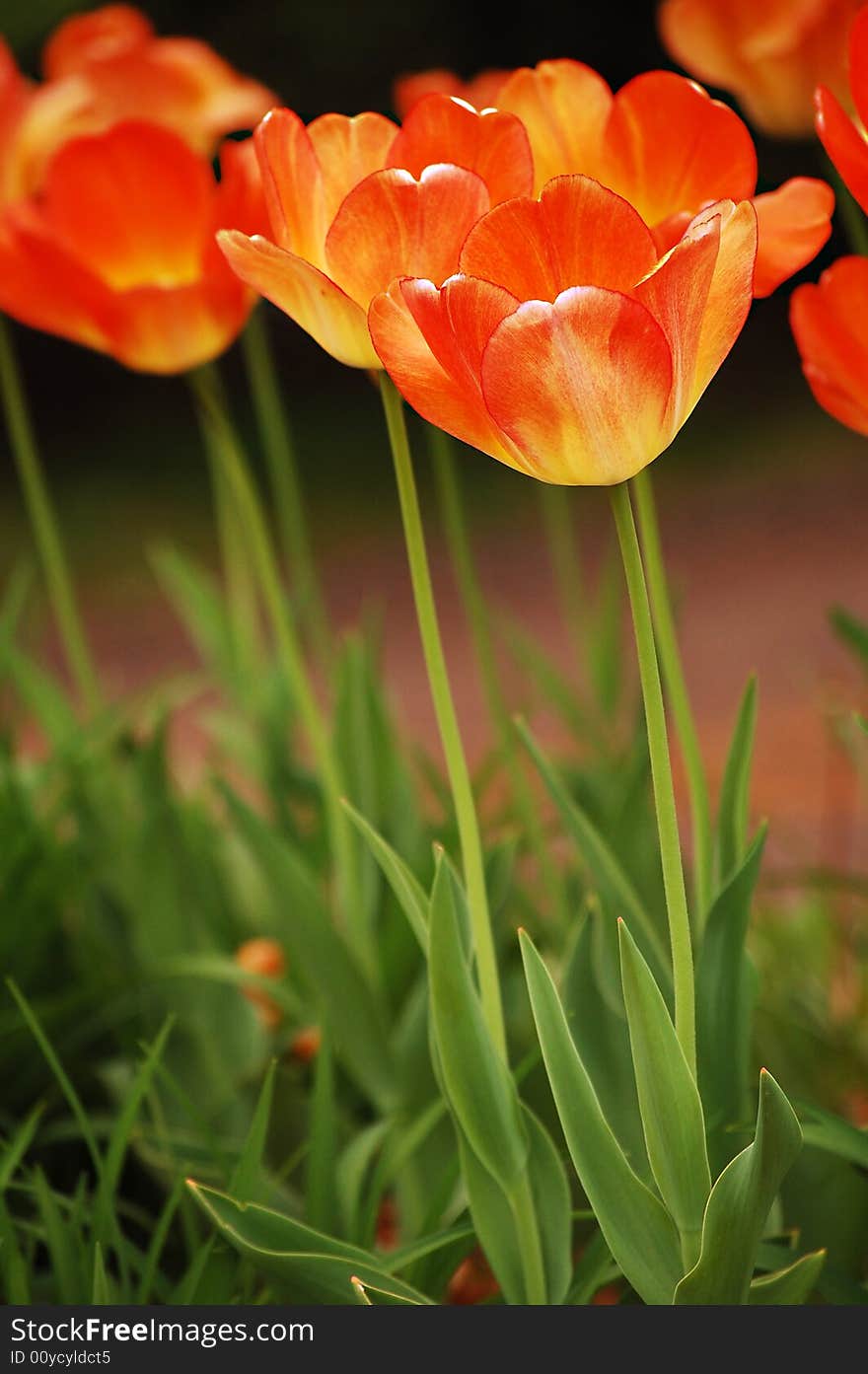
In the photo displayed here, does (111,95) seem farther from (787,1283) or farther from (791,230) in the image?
(787,1283)

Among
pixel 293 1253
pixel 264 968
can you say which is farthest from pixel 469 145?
pixel 264 968

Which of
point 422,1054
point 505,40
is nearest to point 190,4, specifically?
point 505,40

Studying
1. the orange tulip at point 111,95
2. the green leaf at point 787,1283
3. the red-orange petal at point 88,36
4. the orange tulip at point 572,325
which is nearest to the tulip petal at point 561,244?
the orange tulip at point 572,325

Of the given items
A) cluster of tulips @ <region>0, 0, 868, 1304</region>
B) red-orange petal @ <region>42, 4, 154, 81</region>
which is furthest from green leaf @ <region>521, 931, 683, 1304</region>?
red-orange petal @ <region>42, 4, 154, 81</region>

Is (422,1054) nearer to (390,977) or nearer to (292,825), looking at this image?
(390,977)

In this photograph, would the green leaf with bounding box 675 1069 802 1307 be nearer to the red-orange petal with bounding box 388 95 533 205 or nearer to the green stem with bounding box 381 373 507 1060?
the green stem with bounding box 381 373 507 1060

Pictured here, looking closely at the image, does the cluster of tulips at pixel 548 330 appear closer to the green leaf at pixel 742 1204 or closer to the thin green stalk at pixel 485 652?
the green leaf at pixel 742 1204
